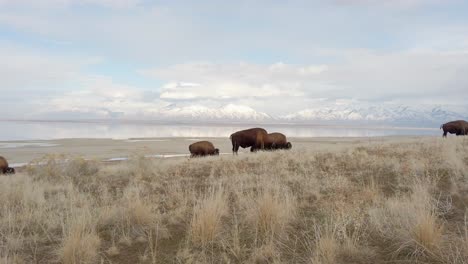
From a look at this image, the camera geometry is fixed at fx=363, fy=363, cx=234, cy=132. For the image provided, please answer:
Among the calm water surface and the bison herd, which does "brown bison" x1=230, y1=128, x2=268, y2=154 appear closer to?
the bison herd

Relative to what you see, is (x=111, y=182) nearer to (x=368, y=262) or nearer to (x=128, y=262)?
(x=128, y=262)

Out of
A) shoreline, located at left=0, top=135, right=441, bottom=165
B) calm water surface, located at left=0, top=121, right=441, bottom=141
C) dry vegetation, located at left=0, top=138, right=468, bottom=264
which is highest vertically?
calm water surface, located at left=0, top=121, right=441, bottom=141

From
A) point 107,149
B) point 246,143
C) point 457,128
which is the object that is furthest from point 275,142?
point 457,128

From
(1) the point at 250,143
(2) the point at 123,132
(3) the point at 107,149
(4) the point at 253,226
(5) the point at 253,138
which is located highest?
(2) the point at 123,132

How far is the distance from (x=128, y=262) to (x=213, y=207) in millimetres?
1303

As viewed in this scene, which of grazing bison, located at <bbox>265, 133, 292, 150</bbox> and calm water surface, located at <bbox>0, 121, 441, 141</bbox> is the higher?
calm water surface, located at <bbox>0, 121, 441, 141</bbox>

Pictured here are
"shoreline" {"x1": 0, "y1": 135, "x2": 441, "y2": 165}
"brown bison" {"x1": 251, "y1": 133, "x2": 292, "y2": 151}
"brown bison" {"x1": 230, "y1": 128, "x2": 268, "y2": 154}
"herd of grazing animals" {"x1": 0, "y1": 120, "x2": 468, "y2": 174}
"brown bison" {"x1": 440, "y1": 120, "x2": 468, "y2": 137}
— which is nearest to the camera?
"herd of grazing animals" {"x1": 0, "y1": 120, "x2": 468, "y2": 174}

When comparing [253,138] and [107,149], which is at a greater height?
[253,138]

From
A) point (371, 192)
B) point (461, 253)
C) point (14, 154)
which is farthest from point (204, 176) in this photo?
point (14, 154)

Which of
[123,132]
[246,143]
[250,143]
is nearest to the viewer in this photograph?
[250,143]

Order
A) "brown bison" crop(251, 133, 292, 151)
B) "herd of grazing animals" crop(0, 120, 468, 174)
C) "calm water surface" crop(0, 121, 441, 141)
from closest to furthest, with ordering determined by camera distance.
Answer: "herd of grazing animals" crop(0, 120, 468, 174) < "brown bison" crop(251, 133, 292, 151) < "calm water surface" crop(0, 121, 441, 141)

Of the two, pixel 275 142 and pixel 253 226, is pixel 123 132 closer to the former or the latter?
pixel 275 142

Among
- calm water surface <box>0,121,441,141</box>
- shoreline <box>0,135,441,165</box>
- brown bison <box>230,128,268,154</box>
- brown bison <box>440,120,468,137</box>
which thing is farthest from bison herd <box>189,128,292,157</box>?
calm water surface <box>0,121,441,141</box>

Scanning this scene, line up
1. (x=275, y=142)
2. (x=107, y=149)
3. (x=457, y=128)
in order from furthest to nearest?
1. (x=107, y=149)
2. (x=457, y=128)
3. (x=275, y=142)
